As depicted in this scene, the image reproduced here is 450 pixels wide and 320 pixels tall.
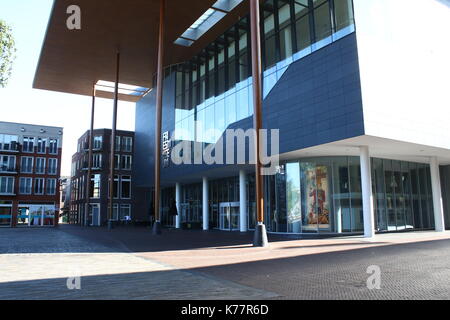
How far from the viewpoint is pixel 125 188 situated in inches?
2101

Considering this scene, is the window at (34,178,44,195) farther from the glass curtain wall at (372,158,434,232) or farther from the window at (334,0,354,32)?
the window at (334,0,354,32)

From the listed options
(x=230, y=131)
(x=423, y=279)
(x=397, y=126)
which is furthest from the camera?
(x=230, y=131)

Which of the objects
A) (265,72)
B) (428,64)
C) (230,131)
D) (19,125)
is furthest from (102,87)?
(428,64)

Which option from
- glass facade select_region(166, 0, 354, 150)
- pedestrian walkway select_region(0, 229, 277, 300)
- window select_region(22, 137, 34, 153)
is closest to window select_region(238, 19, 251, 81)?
glass facade select_region(166, 0, 354, 150)

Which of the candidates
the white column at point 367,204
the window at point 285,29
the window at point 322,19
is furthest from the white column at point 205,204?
the window at point 322,19

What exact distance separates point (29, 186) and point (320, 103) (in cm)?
4222

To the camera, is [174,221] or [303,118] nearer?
[303,118]

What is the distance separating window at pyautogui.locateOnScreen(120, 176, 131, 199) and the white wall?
40.4 m

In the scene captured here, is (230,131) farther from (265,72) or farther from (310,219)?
(310,219)

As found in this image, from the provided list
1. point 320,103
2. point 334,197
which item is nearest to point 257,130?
point 320,103

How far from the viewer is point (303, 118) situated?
69.4 feet

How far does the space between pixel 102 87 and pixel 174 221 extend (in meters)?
16.9
